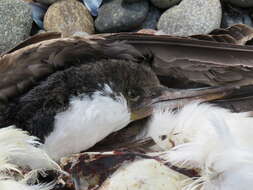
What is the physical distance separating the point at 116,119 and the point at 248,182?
55cm

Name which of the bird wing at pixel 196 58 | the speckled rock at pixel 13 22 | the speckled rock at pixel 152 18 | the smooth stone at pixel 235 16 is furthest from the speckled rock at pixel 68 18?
the bird wing at pixel 196 58

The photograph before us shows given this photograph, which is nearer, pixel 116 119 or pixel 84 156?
pixel 84 156

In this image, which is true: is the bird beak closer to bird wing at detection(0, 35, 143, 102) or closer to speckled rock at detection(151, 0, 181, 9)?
bird wing at detection(0, 35, 143, 102)

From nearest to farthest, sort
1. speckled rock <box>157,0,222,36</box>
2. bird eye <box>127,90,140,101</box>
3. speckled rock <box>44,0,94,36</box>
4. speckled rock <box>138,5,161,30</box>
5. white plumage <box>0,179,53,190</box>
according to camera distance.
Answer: white plumage <box>0,179,53,190</box> → bird eye <box>127,90,140,101</box> → speckled rock <box>157,0,222,36</box> → speckled rock <box>44,0,94,36</box> → speckled rock <box>138,5,161,30</box>

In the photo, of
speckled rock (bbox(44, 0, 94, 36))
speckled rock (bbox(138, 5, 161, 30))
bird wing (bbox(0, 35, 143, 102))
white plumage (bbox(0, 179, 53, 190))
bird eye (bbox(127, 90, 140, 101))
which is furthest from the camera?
speckled rock (bbox(138, 5, 161, 30))

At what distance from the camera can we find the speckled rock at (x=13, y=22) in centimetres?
302

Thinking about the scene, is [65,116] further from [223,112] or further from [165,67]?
[223,112]

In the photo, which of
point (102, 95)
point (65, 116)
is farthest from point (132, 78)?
point (65, 116)

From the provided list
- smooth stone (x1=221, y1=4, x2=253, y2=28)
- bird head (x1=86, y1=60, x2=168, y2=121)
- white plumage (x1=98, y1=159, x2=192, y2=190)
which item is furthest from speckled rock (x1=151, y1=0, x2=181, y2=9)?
white plumage (x1=98, y1=159, x2=192, y2=190)

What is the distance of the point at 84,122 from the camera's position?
1.95 metres

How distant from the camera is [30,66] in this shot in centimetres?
195

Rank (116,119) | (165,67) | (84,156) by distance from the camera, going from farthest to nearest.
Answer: (165,67) < (116,119) < (84,156)

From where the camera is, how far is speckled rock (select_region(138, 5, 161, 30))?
3.14 metres

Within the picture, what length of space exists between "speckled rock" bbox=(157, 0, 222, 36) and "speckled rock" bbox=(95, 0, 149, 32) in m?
0.13
